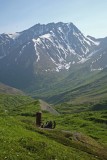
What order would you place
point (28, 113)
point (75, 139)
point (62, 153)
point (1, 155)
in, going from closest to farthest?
point (1, 155) → point (62, 153) → point (75, 139) → point (28, 113)

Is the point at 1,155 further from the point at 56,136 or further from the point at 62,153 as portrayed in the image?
the point at 56,136

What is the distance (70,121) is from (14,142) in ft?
330

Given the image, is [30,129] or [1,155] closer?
[1,155]

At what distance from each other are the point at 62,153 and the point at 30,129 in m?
12.3

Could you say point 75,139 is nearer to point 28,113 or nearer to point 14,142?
point 14,142

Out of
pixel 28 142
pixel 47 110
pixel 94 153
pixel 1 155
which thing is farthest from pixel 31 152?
pixel 47 110

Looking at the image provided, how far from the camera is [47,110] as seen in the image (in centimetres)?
19525

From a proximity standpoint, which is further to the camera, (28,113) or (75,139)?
(28,113)

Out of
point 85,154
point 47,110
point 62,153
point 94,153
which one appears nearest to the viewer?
point 62,153

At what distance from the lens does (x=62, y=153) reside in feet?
139

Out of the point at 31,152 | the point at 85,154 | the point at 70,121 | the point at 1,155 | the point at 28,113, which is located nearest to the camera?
the point at 1,155

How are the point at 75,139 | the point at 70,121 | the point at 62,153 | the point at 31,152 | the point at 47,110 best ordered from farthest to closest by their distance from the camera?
the point at 47,110 < the point at 70,121 < the point at 75,139 < the point at 62,153 < the point at 31,152

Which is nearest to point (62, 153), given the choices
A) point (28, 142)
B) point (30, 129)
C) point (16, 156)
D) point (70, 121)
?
point (28, 142)

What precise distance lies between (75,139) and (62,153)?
44.2 feet
